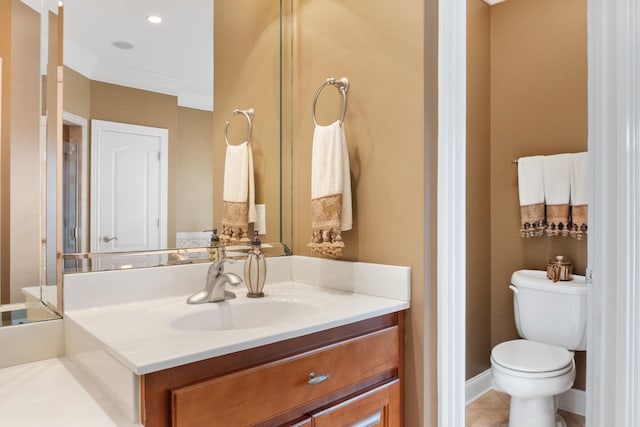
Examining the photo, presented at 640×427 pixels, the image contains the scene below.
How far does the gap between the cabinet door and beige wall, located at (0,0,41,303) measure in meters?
0.89

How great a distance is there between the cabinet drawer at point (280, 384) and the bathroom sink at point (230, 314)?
168 millimetres

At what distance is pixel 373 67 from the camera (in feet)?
4.72

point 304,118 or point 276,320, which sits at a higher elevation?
point 304,118

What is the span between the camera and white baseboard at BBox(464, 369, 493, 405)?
2.44 m

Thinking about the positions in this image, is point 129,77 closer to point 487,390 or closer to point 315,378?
point 315,378

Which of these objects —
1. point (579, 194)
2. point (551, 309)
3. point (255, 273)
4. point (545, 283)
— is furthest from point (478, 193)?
point (255, 273)

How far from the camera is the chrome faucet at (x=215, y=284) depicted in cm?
130

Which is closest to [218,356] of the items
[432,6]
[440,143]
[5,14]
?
[440,143]

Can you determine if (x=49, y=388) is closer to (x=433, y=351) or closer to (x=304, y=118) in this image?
(x=433, y=351)

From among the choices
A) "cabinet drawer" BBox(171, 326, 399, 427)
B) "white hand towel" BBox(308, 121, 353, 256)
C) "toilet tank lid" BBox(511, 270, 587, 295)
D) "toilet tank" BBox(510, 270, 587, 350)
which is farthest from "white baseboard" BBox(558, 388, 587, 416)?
"white hand towel" BBox(308, 121, 353, 256)

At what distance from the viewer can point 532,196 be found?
91.7 inches

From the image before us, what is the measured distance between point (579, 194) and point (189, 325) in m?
2.09

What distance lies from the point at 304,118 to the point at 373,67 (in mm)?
394

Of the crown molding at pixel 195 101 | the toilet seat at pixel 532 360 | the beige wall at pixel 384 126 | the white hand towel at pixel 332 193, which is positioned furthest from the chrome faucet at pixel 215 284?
the toilet seat at pixel 532 360
